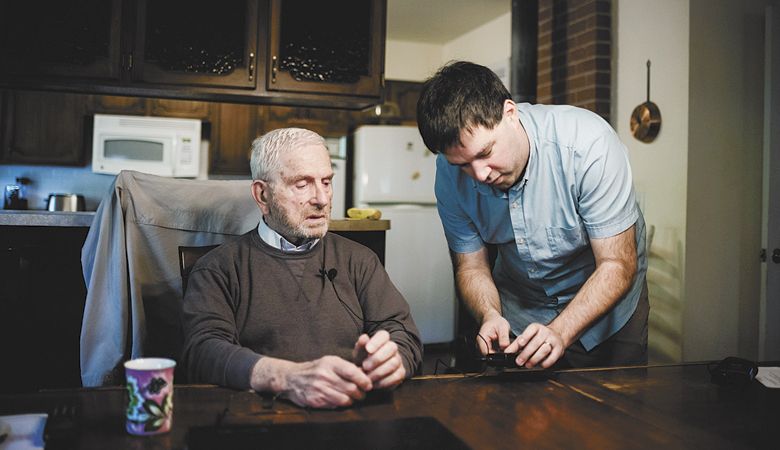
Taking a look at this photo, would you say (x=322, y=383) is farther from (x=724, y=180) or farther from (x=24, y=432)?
(x=724, y=180)

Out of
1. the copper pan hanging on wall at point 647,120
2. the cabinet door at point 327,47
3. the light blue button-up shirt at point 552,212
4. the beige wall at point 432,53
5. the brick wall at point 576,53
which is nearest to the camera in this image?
the light blue button-up shirt at point 552,212

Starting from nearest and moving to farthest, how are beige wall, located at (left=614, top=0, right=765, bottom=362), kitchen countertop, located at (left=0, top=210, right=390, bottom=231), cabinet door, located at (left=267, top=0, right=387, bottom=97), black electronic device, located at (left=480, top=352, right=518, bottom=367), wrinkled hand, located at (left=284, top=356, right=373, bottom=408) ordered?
wrinkled hand, located at (left=284, top=356, right=373, bottom=408) → black electronic device, located at (left=480, top=352, right=518, bottom=367) → kitchen countertop, located at (left=0, top=210, right=390, bottom=231) → cabinet door, located at (left=267, top=0, right=387, bottom=97) → beige wall, located at (left=614, top=0, right=765, bottom=362)

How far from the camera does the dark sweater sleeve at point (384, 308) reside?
1.59 meters

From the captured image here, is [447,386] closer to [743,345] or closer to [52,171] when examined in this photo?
[743,345]

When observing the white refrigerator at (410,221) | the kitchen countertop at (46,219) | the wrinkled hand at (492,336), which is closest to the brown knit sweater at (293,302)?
the wrinkled hand at (492,336)

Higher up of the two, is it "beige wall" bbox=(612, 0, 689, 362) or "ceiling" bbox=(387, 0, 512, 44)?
"ceiling" bbox=(387, 0, 512, 44)

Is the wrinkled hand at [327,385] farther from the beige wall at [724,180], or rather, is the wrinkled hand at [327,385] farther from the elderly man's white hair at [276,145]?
the beige wall at [724,180]

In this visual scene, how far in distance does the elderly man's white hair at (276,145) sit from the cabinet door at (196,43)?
1632mm

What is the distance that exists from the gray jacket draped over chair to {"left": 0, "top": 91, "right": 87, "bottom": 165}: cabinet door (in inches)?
127

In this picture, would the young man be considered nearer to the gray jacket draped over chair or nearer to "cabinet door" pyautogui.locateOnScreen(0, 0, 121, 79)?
the gray jacket draped over chair

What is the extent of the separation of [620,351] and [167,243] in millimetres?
1436

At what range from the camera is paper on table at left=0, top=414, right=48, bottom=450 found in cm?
95

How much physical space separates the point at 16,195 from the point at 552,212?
15.0 feet

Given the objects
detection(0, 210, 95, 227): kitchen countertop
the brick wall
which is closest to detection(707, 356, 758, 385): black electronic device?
detection(0, 210, 95, 227): kitchen countertop
